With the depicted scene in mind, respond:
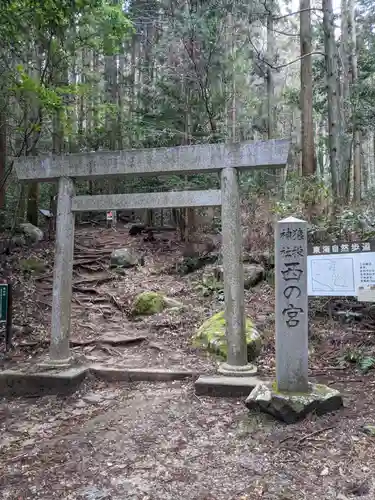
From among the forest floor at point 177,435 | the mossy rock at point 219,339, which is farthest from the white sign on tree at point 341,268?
the mossy rock at point 219,339

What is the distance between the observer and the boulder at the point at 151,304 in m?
8.89

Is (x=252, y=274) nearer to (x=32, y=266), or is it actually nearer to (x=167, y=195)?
(x=167, y=195)

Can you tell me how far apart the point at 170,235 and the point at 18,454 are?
37.2 ft

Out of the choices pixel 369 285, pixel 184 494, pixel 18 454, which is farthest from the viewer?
pixel 369 285

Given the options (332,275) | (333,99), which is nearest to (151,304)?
(332,275)

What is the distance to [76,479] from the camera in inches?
130

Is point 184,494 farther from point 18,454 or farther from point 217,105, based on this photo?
point 217,105

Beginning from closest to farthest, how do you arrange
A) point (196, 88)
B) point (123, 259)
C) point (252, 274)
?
point (252, 274) → point (196, 88) → point (123, 259)

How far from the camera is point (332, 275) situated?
5848mm

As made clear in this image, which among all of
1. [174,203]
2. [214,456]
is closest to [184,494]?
[214,456]

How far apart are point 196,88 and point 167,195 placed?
6789mm

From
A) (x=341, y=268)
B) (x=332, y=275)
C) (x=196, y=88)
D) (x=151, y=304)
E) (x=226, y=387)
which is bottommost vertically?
(x=226, y=387)

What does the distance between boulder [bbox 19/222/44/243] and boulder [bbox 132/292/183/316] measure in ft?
17.2

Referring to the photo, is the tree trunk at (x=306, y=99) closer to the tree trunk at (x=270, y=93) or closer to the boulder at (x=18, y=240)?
the tree trunk at (x=270, y=93)
